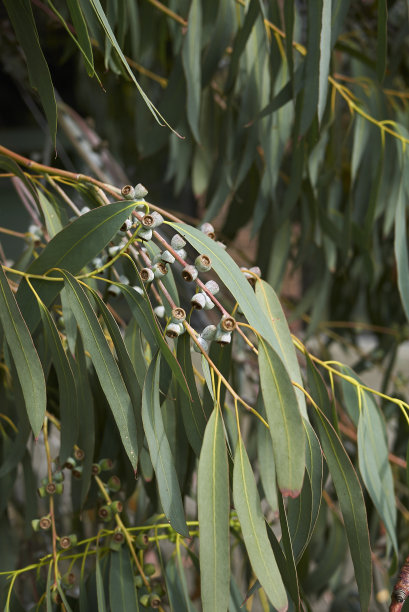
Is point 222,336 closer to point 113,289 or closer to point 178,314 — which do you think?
point 178,314

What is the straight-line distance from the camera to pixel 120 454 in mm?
893

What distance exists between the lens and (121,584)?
721 millimetres

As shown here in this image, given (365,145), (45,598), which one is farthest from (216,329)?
(365,145)

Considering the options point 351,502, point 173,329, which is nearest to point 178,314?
point 173,329

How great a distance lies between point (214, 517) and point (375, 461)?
297mm

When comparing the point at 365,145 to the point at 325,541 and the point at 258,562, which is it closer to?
the point at 325,541

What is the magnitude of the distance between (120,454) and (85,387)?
0.22m

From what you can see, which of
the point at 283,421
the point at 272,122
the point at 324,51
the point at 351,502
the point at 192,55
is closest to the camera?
the point at 283,421

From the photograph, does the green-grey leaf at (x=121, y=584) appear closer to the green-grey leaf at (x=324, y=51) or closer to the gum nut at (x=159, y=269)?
the gum nut at (x=159, y=269)

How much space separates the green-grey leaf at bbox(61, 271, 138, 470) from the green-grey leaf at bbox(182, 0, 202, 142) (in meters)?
0.44

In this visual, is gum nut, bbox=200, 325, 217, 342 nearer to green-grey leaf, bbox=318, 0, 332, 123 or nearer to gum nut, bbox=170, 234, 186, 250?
gum nut, bbox=170, 234, 186, 250

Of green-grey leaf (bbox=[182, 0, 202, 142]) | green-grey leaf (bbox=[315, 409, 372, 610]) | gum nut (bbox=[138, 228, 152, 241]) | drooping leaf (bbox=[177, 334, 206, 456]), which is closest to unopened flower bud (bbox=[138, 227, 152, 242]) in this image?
gum nut (bbox=[138, 228, 152, 241])

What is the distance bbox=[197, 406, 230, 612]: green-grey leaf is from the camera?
0.53 meters

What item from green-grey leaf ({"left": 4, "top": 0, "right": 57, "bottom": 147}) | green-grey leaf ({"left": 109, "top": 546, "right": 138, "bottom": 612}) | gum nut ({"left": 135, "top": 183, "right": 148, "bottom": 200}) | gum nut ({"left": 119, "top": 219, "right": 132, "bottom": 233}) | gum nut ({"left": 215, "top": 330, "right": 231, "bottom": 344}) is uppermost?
green-grey leaf ({"left": 4, "top": 0, "right": 57, "bottom": 147})
